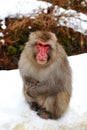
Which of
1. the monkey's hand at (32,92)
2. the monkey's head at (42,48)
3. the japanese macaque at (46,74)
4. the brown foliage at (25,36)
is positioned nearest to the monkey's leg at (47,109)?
the japanese macaque at (46,74)

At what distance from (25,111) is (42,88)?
16.7 inches

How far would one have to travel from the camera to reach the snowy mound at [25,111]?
200 inches

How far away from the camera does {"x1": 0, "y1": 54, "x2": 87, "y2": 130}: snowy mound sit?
5082 mm

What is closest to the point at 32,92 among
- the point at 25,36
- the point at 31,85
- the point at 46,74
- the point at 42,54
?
the point at 31,85

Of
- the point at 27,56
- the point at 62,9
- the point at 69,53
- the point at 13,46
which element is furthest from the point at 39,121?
the point at 62,9

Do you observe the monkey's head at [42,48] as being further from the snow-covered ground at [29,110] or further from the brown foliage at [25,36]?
the brown foliage at [25,36]

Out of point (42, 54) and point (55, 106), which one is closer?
point (42, 54)

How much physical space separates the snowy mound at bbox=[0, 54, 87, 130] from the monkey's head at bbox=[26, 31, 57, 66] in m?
0.68

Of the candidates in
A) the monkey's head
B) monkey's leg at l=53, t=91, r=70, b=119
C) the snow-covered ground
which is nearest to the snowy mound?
the snow-covered ground

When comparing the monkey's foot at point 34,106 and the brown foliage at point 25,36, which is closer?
the monkey's foot at point 34,106

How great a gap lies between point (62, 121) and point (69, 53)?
280 cm

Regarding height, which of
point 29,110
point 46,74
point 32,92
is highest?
point 46,74

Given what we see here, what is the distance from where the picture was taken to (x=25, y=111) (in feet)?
17.4

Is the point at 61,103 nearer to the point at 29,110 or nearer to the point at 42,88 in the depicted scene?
the point at 42,88
